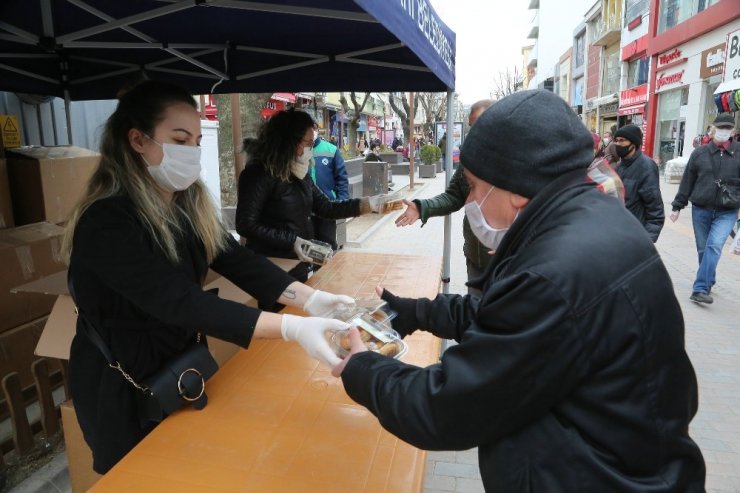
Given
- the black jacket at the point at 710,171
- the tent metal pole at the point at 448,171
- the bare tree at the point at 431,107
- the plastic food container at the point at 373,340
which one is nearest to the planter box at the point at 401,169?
the bare tree at the point at 431,107

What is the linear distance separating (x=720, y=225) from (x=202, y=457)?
238 inches

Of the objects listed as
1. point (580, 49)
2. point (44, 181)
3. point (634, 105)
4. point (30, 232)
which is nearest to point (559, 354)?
point (30, 232)

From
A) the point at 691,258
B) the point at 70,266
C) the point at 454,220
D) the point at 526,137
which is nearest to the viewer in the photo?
the point at 526,137

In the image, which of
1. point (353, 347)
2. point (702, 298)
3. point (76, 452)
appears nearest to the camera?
point (353, 347)

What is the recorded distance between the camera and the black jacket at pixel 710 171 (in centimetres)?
558

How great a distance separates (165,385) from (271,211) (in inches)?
73.8

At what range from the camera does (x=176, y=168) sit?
1834 mm

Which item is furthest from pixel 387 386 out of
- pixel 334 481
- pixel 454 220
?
pixel 454 220

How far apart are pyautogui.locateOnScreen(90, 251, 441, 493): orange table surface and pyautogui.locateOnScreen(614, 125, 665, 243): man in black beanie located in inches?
162

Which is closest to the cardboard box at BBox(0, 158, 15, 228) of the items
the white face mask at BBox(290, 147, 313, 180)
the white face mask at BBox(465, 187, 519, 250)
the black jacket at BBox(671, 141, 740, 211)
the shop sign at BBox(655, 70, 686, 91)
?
the white face mask at BBox(290, 147, 313, 180)

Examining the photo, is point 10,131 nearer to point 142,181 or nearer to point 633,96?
point 142,181

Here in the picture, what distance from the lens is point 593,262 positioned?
3.16ft

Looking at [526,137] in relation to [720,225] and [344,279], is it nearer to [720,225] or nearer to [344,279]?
[344,279]

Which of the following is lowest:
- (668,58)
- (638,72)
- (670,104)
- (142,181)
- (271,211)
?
(271,211)
